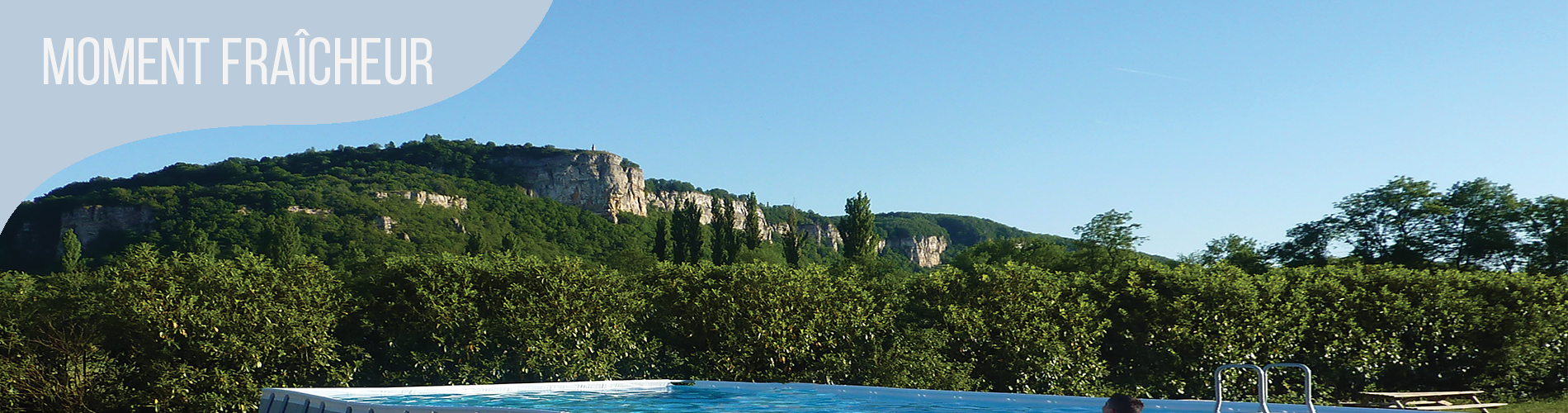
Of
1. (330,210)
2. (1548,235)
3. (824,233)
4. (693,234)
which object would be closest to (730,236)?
(693,234)

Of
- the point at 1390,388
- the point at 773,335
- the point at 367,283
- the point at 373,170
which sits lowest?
the point at 1390,388

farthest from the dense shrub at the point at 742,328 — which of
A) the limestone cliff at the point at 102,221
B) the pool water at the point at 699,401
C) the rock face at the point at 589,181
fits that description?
the rock face at the point at 589,181

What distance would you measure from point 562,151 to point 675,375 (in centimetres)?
8528

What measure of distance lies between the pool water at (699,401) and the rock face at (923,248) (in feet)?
289

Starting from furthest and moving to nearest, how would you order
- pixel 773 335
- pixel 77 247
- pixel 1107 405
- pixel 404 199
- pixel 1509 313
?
1. pixel 404 199
2. pixel 77 247
3. pixel 1509 313
4. pixel 773 335
5. pixel 1107 405

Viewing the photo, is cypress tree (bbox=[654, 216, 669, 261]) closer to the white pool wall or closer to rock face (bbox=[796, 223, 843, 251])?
rock face (bbox=[796, 223, 843, 251])

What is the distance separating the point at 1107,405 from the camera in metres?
6.30

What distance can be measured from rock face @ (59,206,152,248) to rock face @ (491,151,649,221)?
29.7 m

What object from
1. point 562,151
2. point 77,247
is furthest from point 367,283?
point 562,151

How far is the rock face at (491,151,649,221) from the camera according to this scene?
85750mm

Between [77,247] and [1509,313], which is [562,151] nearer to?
[77,247]

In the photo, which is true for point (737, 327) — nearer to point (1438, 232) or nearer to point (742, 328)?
point (742, 328)

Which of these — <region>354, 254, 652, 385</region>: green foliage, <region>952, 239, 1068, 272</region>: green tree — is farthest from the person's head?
<region>952, 239, 1068, 272</region>: green tree

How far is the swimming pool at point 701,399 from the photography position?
10641 millimetres
